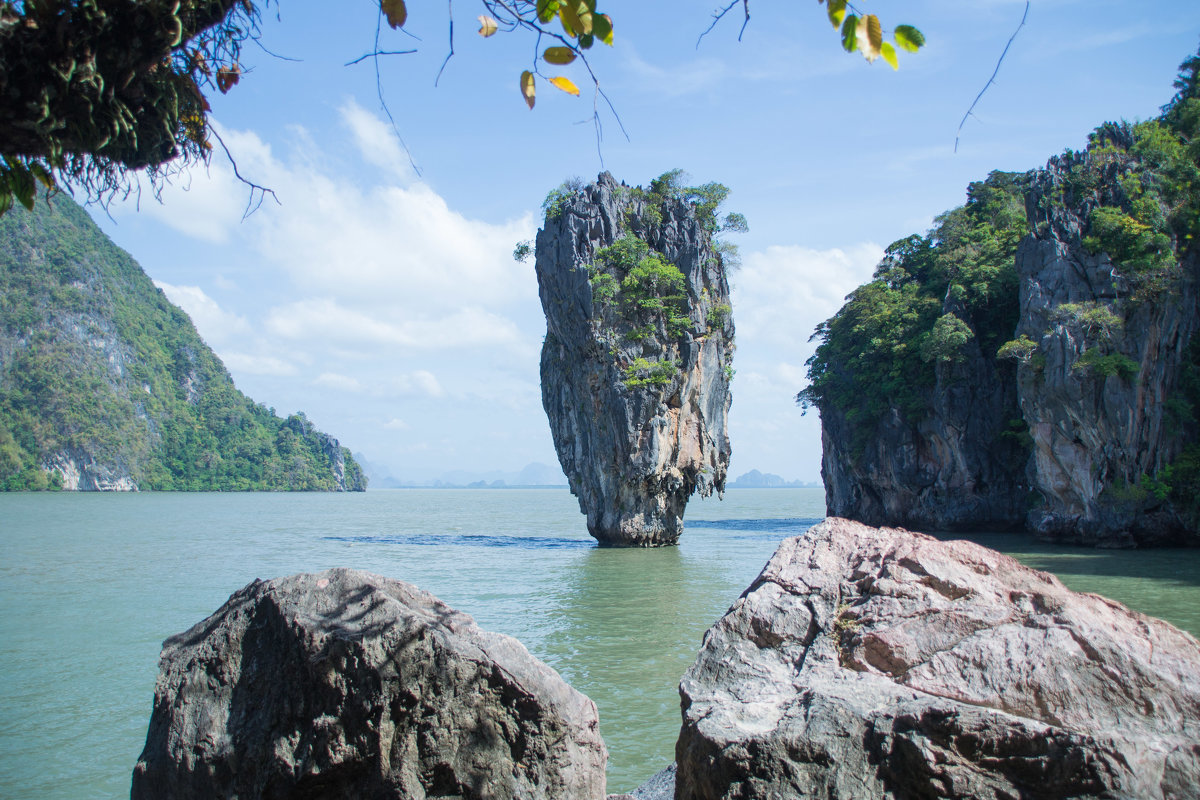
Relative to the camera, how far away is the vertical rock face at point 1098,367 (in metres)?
23.3

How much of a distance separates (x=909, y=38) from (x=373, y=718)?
10.4 ft

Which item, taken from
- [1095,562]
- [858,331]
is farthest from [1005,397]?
[1095,562]

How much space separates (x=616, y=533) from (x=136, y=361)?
11168 cm

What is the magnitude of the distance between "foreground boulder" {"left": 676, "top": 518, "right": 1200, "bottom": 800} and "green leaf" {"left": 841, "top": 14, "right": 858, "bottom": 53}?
2.05 m

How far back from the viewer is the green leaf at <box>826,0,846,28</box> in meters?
2.03

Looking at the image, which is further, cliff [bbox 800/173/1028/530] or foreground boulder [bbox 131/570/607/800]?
cliff [bbox 800/173/1028/530]

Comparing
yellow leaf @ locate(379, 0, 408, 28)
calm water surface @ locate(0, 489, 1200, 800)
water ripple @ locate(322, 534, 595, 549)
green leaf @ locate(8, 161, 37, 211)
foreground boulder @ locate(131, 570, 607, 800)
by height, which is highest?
yellow leaf @ locate(379, 0, 408, 28)

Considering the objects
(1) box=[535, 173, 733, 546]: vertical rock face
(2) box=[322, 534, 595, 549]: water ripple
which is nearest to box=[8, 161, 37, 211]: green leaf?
(1) box=[535, 173, 733, 546]: vertical rock face

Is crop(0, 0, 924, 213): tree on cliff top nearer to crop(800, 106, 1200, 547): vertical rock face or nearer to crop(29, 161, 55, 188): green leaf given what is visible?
crop(29, 161, 55, 188): green leaf

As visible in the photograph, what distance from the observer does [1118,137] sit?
1094 inches

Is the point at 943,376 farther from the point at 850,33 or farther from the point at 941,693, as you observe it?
the point at 850,33

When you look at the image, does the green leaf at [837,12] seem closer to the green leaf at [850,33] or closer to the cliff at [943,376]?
the green leaf at [850,33]

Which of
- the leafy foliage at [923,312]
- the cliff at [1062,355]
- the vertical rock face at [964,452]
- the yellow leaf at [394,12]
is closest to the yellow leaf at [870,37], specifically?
the yellow leaf at [394,12]

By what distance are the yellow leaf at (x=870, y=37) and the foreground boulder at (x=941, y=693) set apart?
2.02m
